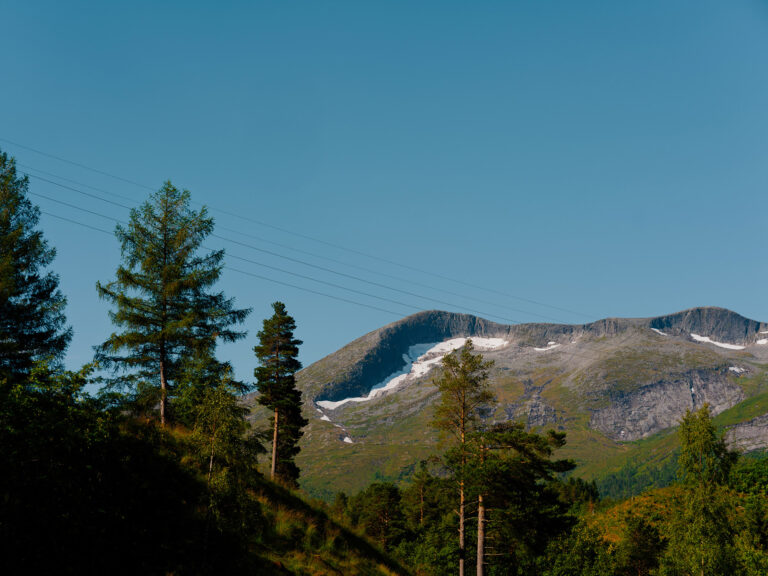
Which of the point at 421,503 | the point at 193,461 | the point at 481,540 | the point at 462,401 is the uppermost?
the point at 462,401

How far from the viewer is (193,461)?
22203 millimetres

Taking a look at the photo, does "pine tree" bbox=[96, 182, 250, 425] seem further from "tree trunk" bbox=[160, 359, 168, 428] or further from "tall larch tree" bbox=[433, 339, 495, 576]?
"tall larch tree" bbox=[433, 339, 495, 576]

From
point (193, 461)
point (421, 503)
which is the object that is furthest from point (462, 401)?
point (421, 503)

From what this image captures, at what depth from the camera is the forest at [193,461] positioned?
1473cm

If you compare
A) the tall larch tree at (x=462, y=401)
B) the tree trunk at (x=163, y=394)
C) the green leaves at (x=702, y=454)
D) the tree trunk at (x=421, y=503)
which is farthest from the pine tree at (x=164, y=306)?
the tree trunk at (x=421, y=503)

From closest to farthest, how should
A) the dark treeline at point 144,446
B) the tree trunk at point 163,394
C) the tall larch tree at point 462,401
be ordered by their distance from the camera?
1. the dark treeline at point 144,446
2. the tree trunk at point 163,394
3. the tall larch tree at point 462,401

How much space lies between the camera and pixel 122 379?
2953 cm

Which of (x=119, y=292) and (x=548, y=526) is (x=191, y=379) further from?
(x=548, y=526)

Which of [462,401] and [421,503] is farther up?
[462,401]

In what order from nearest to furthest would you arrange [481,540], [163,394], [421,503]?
[163,394]
[481,540]
[421,503]

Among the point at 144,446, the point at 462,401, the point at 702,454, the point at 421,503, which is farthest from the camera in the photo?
the point at 421,503

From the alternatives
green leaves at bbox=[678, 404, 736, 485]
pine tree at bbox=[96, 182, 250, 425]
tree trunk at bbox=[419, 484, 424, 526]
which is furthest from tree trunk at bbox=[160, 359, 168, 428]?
tree trunk at bbox=[419, 484, 424, 526]

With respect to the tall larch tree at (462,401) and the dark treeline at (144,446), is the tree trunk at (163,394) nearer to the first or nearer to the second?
the dark treeline at (144,446)

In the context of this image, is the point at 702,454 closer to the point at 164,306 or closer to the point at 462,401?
the point at 462,401
